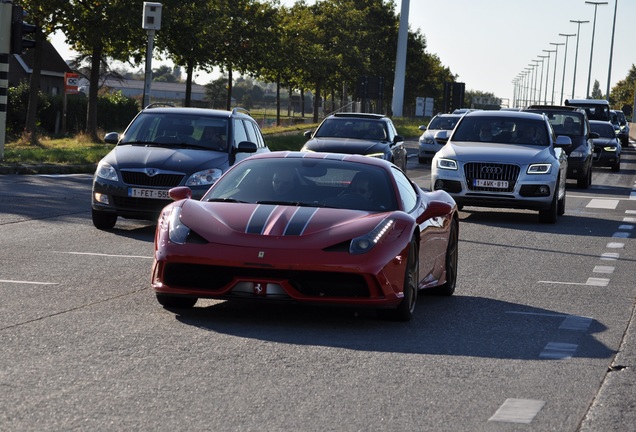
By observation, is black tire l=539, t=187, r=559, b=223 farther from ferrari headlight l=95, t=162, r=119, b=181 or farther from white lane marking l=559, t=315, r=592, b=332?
white lane marking l=559, t=315, r=592, b=332

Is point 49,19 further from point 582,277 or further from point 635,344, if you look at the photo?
point 635,344

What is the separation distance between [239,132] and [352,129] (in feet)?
33.4

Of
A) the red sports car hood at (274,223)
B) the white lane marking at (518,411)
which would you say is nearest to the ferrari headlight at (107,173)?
the red sports car hood at (274,223)

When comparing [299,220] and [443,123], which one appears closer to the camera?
[299,220]

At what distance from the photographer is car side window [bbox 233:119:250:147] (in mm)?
17389

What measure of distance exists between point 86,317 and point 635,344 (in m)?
3.64

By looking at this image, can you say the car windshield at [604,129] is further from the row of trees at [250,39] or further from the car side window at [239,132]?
the car side window at [239,132]

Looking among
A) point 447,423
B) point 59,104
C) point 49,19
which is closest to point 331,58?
point 59,104

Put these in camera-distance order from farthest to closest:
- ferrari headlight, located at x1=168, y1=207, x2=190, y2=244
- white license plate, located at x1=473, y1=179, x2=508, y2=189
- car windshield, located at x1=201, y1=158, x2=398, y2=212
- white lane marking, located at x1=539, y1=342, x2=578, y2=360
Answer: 1. white license plate, located at x1=473, y1=179, x2=508, y2=189
2. car windshield, located at x1=201, y1=158, x2=398, y2=212
3. ferrari headlight, located at x1=168, y1=207, x2=190, y2=244
4. white lane marking, located at x1=539, y1=342, x2=578, y2=360

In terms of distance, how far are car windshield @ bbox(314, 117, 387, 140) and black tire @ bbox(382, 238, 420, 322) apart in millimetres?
17738

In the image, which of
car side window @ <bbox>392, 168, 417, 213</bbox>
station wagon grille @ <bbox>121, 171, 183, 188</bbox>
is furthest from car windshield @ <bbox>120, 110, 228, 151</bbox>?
car side window @ <bbox>392, 168, 417, 213</bbox>

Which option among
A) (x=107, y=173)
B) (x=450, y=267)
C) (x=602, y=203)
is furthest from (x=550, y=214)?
(x=450, y=267)

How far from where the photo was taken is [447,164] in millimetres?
20234

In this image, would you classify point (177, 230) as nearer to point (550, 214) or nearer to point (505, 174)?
point (505, 174)
